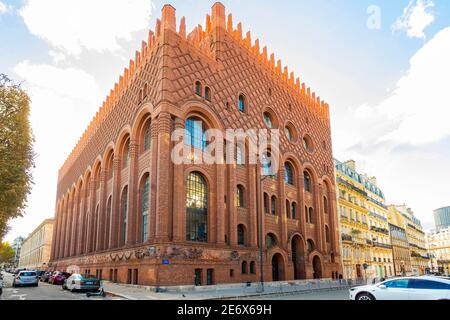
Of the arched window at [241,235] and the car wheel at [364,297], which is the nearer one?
the car wheel at [364,297]

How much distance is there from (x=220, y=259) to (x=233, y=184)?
20.3ft

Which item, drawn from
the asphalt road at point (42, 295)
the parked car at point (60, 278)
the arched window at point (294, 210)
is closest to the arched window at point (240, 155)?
the arched window at point (294, 210)

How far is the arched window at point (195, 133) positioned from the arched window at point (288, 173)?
12.7 meters

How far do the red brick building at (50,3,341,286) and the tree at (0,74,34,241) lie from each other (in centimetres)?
798

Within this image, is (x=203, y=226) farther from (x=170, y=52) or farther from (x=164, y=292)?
(x=170, y=52)

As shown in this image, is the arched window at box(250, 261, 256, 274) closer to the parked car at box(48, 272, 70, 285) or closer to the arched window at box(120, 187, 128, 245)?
the arched window at box(120, 187, 128, 245)

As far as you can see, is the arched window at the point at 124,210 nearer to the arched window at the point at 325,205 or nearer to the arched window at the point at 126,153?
the arched window at the point at 126,153

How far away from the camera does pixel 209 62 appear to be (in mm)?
30547

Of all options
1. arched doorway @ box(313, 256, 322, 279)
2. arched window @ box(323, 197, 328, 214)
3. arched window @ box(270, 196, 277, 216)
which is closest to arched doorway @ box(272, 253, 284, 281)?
arched window @ box(270, 196, 277, 216)

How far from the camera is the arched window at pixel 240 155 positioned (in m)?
30.9

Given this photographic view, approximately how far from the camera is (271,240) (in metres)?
32.8

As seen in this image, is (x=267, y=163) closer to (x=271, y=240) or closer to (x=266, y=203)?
(x=266, y=203)

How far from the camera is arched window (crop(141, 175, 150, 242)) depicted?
26.9 meters

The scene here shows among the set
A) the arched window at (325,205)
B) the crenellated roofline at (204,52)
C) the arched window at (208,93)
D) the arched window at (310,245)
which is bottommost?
the arched window at (310,245)
